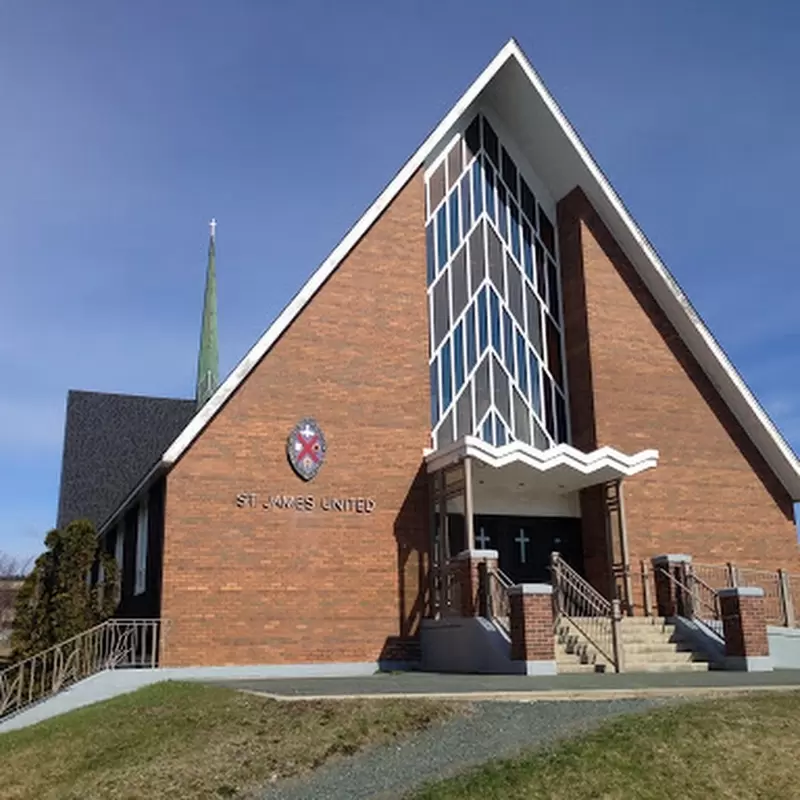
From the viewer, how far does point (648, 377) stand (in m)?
20.5

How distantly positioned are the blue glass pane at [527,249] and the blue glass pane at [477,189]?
1.22 metres

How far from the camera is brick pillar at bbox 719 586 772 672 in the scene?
49.8 feet

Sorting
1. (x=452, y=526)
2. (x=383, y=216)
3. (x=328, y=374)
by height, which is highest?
(x=383, y=216)

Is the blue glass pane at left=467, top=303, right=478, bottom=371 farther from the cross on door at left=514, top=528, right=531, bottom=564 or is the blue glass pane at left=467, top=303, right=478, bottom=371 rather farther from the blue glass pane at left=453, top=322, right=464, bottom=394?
the cross on door at left=514, top=528, right=531, bottom=564

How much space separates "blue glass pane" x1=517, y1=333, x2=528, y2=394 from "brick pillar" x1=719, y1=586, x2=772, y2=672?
6458 mm

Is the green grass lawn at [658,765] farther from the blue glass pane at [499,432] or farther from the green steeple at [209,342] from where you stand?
the green steeple at [209,342]

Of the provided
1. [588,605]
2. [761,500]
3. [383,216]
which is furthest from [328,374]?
[761,500]

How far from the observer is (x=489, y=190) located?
21.1m

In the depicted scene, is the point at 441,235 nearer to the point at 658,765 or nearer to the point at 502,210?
the point at 502,210

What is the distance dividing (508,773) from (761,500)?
610 inches

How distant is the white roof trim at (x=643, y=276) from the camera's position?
18.2 metres

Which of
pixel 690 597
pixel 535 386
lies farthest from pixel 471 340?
pixel 690 597

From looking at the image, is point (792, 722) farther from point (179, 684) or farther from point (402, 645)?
point (402, 645)

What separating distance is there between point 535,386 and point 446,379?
2.31 metres
